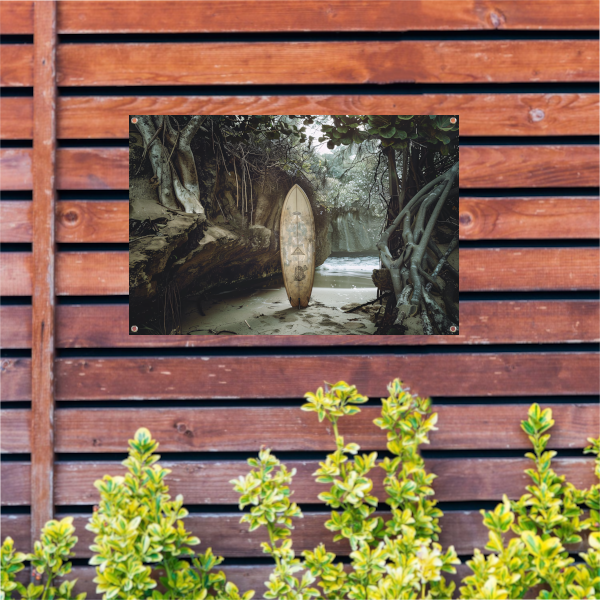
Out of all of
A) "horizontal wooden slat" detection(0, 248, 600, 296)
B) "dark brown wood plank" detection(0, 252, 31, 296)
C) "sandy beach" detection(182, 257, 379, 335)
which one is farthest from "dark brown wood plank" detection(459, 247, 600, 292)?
"dark brown wood plank" detection(0, 252, 31, 296)

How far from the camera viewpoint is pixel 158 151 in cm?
178

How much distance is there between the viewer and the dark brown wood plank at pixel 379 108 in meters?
1.79

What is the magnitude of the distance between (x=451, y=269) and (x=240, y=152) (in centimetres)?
100

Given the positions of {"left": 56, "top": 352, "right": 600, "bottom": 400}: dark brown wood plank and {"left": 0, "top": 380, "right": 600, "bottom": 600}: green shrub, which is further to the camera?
{"left": 56, "top": 352, "right": 600, "bottom": 400}: dark brown wood plank

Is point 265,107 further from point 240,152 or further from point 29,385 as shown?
point 29,385

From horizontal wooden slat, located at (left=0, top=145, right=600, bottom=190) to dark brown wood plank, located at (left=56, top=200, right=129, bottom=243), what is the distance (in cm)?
7

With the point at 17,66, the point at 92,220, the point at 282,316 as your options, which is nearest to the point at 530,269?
the point at 282,316

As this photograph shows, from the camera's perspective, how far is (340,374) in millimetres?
1792

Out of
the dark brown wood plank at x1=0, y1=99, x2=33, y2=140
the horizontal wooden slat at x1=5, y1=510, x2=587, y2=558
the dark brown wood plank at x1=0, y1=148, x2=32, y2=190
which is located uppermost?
the dark brown wood plank at x1=0, y1=99, x2=33, y2=140

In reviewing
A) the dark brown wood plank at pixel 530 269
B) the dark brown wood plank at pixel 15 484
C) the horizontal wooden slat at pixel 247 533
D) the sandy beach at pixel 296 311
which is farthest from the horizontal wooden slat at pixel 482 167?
the horizontal wooden slat at pixel 247 533

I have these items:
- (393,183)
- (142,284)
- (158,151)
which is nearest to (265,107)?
(158,151)

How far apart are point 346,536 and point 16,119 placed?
81.7 inches

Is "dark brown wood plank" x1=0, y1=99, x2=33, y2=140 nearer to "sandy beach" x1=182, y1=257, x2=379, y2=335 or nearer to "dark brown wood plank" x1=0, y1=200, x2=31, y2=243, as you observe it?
"dark brown wood plank" x1=0, y1=200, x2=31, y2=243

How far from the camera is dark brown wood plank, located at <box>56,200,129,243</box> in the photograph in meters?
1.78
